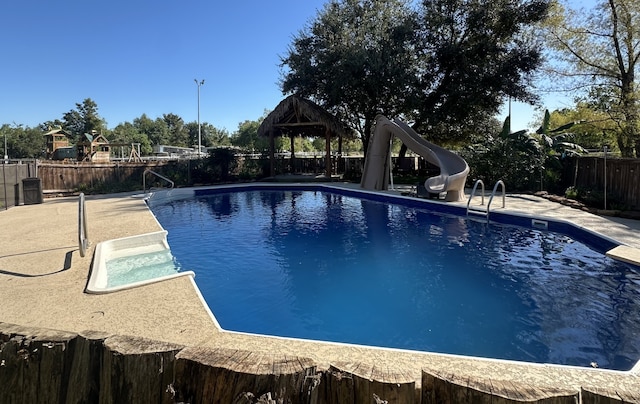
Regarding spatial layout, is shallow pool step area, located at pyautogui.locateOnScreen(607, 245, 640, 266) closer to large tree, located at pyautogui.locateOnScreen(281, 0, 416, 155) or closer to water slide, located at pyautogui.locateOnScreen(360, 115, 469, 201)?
water slide, located at pyautogui.locateOnScreen(360, 115, 469, 201)

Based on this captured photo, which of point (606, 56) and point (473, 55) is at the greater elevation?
point (473, 55)

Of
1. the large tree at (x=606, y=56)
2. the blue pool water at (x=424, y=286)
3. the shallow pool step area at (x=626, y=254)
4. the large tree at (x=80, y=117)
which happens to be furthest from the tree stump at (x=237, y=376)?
the large tree at (x=80, y=117)

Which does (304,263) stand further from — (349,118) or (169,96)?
(169,96)

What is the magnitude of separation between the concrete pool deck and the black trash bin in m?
6.22

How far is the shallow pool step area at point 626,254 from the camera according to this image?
6.08m

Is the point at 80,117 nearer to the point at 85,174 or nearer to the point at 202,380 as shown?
the point at 85,174

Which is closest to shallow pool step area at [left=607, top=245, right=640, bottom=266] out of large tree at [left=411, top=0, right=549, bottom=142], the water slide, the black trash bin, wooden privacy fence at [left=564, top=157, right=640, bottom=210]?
wooden privacy fence at [left=564, top=157, right=640, bottom=210]

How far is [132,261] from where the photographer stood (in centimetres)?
688

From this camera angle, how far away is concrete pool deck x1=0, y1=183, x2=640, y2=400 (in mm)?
2842

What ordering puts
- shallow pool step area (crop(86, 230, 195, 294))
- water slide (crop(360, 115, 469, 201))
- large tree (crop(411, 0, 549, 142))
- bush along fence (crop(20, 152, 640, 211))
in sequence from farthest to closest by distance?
large tree (crop(411, 0, 549, 142)), water slide (crop(360, 115, 469, 201)), bush along fence (crop(20, 152, 640, 211)), shallow pool step area (crop(86, 230, 195, 294))

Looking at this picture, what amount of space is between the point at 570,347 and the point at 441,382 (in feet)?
11.8

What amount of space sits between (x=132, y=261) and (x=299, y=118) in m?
15.2

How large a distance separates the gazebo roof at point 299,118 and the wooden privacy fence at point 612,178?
10988 millimetres

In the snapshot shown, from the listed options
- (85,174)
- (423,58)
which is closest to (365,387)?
(85,174)
